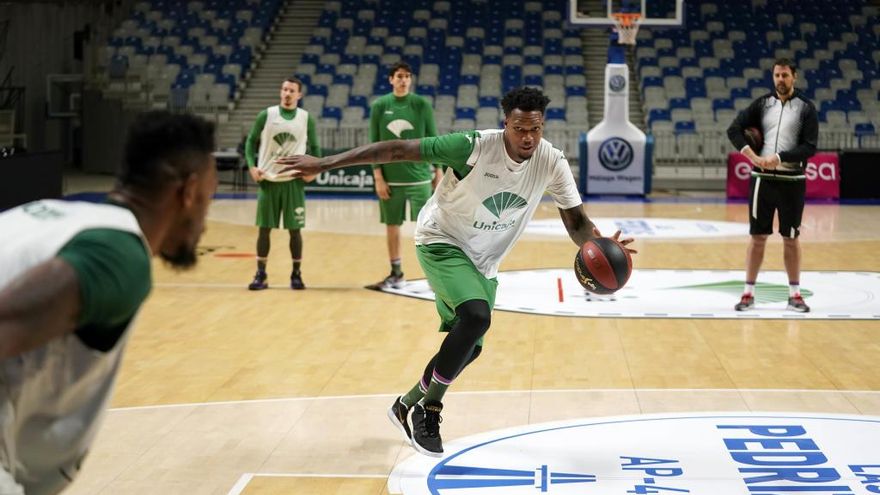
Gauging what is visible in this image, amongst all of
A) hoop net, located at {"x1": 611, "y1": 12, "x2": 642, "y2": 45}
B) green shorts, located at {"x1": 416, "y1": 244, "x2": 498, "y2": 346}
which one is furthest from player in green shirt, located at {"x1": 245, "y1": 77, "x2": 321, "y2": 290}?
hoop net, located at {"x1": 611, "y1": 12, "x2": 642, "y2": 45}

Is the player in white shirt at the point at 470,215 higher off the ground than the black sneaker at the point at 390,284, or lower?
higher

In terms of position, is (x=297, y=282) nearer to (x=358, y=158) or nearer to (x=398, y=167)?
(x=398, y=167)

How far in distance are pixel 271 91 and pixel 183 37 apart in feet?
9.89

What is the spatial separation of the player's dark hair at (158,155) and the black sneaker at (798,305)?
24.4 feet

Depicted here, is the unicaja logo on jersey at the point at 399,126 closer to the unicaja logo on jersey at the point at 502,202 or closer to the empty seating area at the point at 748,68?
the unicaja logo on jersey at the point at 502,202

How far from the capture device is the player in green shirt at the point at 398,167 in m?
10.1

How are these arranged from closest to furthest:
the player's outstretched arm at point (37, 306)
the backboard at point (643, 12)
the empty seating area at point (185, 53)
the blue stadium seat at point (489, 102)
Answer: the player's outstretched arm at point (37, 306) < the backboard at point (643, 12) < the blue stadium seat at point (489, 102) < the empty seating area at point (185, 53)

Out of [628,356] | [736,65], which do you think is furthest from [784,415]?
[736,65]

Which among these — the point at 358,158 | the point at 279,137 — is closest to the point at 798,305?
the point at 279,137

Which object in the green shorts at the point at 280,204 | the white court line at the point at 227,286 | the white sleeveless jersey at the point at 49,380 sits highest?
the white sleeveless jersey at the point at 49,380

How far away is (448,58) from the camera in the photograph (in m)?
25.7

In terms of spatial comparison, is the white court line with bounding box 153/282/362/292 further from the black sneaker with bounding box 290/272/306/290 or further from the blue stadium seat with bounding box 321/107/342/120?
the blue stadium seat with bounding box 321/107/342/120

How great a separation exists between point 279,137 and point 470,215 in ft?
16.0

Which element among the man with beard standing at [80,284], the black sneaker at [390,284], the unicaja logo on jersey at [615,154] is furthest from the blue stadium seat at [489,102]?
the man with beard standing at [80,284]
